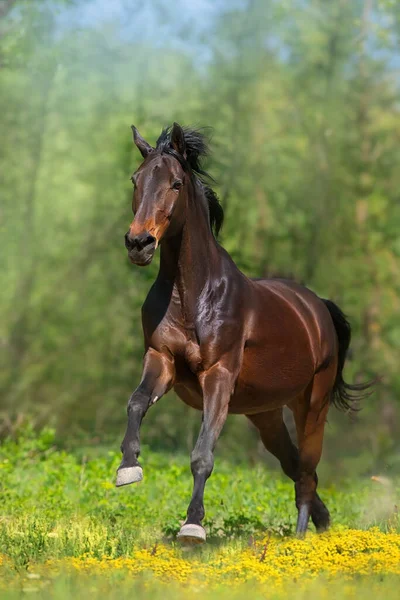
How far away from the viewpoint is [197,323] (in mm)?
6246

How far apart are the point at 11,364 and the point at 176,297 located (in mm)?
9354

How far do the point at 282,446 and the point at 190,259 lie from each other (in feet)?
7.32

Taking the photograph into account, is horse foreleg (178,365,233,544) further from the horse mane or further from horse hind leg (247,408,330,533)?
horse hind leg (247,408,330,533)

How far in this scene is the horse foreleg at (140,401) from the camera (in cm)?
570

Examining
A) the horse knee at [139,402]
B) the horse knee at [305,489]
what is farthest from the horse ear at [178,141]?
the horse knee at [305,489]

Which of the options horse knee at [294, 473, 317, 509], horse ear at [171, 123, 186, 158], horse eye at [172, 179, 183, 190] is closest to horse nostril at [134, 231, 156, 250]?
horse eye at [172, 179, 183, 190]

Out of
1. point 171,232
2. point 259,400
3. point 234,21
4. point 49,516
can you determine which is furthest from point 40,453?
point 234,21

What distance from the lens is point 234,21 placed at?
53.3 ft

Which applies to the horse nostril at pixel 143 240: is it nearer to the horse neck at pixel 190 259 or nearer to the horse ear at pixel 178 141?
the horse neck at pixel 190 259

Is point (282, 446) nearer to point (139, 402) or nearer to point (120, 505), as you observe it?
point (120, 505)

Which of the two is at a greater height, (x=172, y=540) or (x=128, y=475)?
(x=128, y=475)

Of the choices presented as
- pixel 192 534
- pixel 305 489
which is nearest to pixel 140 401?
pixel 192 534

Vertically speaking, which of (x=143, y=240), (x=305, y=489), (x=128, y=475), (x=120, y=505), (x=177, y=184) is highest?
(x=177, y=184)

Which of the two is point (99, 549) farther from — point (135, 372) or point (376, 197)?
point (376, 197)
